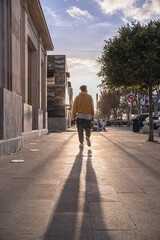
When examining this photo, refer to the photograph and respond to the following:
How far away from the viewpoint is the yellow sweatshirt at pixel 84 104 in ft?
26.0

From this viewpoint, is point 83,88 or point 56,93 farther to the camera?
point 56,93

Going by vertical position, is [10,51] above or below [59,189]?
above

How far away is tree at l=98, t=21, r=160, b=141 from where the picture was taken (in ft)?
32.3

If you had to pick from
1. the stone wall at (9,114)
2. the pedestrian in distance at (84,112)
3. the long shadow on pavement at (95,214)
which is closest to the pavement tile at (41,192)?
the long shadow on pavement at (95,214)

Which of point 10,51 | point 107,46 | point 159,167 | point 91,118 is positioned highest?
point 107,46

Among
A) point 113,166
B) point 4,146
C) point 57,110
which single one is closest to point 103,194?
point 113,166

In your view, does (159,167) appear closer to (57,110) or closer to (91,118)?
(91,118)

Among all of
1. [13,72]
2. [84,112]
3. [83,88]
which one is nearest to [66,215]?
[84,112]

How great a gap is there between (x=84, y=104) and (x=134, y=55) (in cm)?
349

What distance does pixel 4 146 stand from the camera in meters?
6.14

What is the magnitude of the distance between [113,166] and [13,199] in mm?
2422

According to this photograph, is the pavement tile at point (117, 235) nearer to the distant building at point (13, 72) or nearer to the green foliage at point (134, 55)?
the distant building at point (13, 72)

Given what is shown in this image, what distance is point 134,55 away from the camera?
10.1 meters

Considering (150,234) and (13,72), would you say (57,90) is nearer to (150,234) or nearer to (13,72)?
(13,72)
